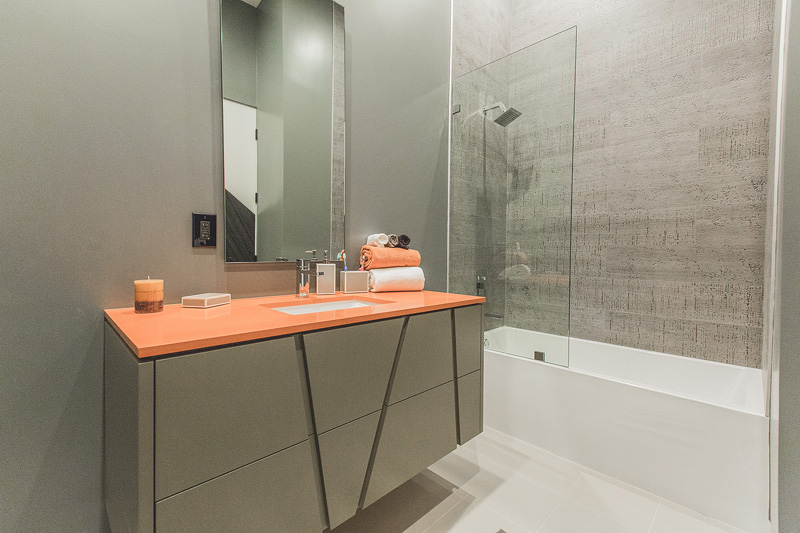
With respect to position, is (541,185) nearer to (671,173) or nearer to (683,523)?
(671,173)

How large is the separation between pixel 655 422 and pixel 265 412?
1.70 metres

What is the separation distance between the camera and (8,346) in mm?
930

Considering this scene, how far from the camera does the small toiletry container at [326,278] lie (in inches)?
59.7

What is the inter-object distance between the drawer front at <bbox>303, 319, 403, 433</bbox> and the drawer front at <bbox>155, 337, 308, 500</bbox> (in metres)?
0.06

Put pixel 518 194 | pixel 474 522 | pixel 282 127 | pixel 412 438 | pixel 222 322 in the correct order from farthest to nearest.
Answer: pixel 518 194
pixel 282 127
pixel 474 522
pixel 412 438
pixel 222 322

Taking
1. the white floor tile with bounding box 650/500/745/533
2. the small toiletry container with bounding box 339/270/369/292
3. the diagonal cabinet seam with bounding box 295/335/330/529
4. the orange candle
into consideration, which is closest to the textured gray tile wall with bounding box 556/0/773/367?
the white floor tile with bounding box 650/500/745/533

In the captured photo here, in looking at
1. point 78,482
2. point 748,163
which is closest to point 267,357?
point 78,482

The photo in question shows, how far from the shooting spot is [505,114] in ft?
7.32

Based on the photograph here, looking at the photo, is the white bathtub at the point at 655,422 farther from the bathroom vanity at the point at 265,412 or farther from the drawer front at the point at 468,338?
the bathroom vanity at the point at 265,412

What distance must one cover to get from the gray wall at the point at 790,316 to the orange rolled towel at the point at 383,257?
148 centimetres

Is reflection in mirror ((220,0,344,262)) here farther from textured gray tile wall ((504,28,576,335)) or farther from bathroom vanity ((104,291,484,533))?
textured gray tile wall ((504,28,576,335))

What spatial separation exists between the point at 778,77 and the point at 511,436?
2.17 metres

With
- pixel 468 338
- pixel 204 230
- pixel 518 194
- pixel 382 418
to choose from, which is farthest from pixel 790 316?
pixel 204 230

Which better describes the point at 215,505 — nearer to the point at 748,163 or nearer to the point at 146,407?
the point at 146,407
